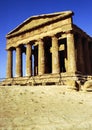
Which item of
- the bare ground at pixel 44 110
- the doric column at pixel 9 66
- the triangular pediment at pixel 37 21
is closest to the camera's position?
the bare ground at pixel 44 110

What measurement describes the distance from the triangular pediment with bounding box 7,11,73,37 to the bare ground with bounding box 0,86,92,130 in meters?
17.2

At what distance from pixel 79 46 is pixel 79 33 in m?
2.07

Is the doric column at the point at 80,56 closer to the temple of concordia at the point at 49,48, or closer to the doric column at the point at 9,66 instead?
the temple of concordia at the point at 49,48

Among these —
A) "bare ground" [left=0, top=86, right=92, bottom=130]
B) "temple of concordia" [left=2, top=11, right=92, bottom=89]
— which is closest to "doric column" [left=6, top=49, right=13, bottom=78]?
"temple of concordia" [left=2, top=11, right=92, bottom=89]

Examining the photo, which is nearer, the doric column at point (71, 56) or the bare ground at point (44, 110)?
the bare ground at point (44, 110)

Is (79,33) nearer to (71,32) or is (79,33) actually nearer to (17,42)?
(71,32)

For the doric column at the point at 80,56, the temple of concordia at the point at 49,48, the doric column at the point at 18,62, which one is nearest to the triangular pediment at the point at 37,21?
the temple of concordia at the point at 49,48

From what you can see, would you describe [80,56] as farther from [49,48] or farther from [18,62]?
[18,62]

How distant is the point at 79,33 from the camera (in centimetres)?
3659

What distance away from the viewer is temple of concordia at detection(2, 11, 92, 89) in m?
33.2

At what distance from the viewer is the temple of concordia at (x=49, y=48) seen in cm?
3322

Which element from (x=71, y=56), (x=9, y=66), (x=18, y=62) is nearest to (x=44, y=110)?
(x=71, y=56)

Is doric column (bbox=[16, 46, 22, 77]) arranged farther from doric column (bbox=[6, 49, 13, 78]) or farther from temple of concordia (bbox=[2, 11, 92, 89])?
doric column (bbox=[6, 49, 13, 78])

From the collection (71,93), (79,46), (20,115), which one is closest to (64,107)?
(20,115)
